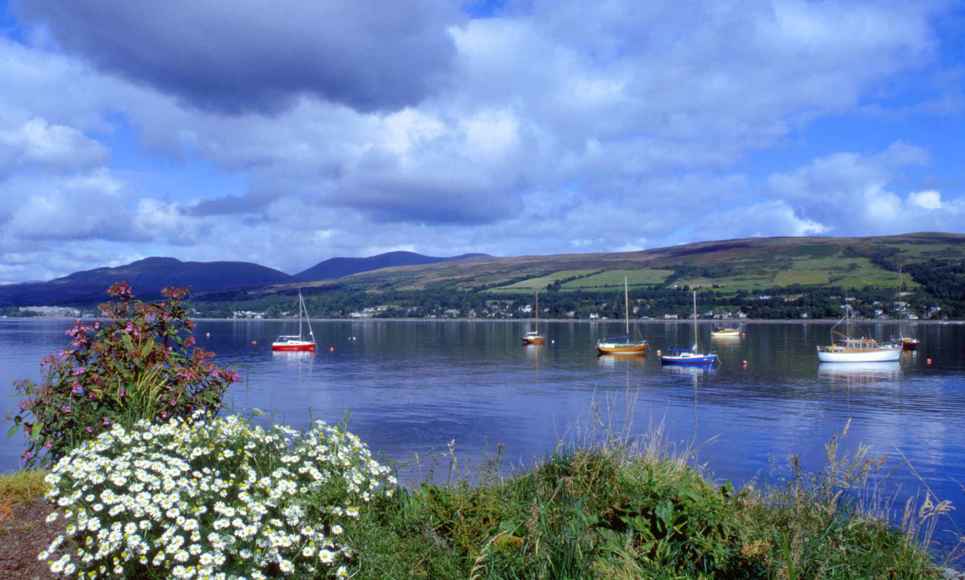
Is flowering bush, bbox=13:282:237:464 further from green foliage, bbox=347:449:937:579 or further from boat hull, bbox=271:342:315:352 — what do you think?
boat hull, bbox=271:342:315:352

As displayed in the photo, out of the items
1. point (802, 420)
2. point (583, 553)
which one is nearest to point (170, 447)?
point (583, 553)

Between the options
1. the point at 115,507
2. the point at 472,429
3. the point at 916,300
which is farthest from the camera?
the point at 916,300

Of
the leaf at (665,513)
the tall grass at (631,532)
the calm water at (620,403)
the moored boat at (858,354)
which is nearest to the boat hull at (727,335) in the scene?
the calm water at (620,403)

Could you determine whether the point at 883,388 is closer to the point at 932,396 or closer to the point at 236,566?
the point at 932,396

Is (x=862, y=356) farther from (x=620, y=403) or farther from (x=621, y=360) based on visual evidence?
(x=620, y=403)

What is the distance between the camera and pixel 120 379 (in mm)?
8469

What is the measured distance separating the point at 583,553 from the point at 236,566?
7.41 feet

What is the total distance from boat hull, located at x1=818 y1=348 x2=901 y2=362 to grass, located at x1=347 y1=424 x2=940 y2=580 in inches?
2807

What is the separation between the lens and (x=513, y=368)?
67688 mm

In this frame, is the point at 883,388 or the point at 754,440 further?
the point at 883,388

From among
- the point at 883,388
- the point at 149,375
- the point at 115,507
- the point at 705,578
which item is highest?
the point at 149,375

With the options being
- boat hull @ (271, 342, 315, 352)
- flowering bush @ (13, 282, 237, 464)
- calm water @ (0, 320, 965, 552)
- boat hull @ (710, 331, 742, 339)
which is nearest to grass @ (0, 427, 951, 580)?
calm water @ (0, 320, 965, 552)

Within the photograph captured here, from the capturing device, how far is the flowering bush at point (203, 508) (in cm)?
473

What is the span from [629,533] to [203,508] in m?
2.88
